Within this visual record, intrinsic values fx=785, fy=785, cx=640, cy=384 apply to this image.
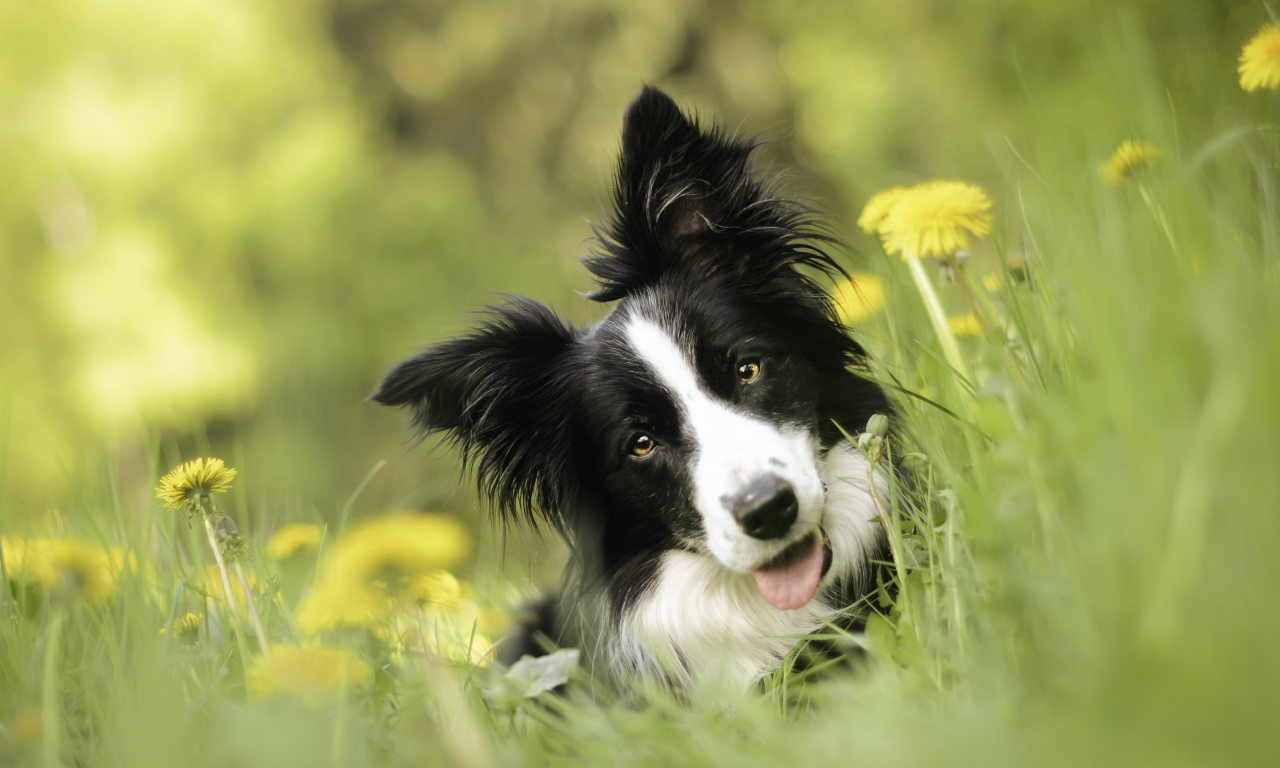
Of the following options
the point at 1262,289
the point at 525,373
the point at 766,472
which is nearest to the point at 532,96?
the point at 525,373

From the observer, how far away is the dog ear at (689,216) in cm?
279

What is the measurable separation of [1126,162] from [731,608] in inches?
75.4

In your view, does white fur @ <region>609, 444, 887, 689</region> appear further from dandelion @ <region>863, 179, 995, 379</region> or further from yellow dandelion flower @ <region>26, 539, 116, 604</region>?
yellow dandelion flower @ <region>26, 539, 116, 604</region>

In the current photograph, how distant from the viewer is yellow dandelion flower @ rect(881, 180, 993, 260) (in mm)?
2256

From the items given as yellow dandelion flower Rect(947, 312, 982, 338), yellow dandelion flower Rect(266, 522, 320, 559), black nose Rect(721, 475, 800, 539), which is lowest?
black nose Rect(721, 475, 800, 539)

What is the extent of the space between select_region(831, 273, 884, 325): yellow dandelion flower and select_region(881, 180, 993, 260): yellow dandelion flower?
0.61 meters

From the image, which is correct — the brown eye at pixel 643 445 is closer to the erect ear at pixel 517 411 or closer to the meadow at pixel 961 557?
the erect ear at pixel 517 411

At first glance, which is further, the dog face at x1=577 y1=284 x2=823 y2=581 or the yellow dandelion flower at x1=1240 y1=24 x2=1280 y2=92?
the dog face at x1=577 y1=284 x2=823 y2=581

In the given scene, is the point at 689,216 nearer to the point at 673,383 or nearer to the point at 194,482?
the point at 673,383

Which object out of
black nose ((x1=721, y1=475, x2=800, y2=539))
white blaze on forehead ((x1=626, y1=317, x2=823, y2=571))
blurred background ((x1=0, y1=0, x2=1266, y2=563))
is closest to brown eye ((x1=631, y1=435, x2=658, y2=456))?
white blaze on forehead ((x1=626, y1=317, x2=823, y2=571))

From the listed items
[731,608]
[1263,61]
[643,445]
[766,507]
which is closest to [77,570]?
[643,445]

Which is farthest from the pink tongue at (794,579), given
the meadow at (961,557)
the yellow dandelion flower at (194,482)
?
the yellow dandelion flower at (194,482)

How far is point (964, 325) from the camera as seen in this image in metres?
2.91

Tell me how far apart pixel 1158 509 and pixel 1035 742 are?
1.20 feet
